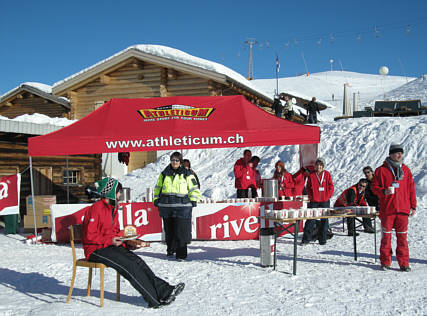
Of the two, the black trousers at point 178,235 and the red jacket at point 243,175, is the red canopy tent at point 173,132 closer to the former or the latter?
the black trousers at point 178,235

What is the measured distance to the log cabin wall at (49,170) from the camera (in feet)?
42.1

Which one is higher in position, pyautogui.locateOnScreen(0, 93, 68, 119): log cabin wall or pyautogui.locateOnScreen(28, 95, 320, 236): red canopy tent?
pyautogui.locateOnScreen(0, 93, 68, 119): log cabin wall

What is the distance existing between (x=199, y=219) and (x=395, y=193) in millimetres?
4172

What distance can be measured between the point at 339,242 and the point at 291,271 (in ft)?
8.44

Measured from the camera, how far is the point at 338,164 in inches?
590

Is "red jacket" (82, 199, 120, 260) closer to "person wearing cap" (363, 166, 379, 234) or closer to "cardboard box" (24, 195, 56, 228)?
"cardboard box" (24, 195, 56, 228)

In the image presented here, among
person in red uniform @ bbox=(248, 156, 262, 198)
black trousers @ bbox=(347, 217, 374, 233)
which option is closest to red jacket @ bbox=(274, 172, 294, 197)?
person in red uniform @ bbox=(248, 156, 262, 198)

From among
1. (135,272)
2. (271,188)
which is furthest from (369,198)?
(135,272)

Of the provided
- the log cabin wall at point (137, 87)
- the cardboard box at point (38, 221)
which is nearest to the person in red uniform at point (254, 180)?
the cardboard box at point (38, 221)

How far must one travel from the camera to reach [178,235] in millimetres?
7188

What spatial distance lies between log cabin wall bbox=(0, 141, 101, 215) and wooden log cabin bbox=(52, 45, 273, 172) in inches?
183

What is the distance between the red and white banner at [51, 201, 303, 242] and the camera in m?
8.86

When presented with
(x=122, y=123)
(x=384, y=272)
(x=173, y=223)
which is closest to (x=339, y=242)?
(x=384, y=272)

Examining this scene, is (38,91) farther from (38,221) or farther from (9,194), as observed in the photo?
(38,221)
